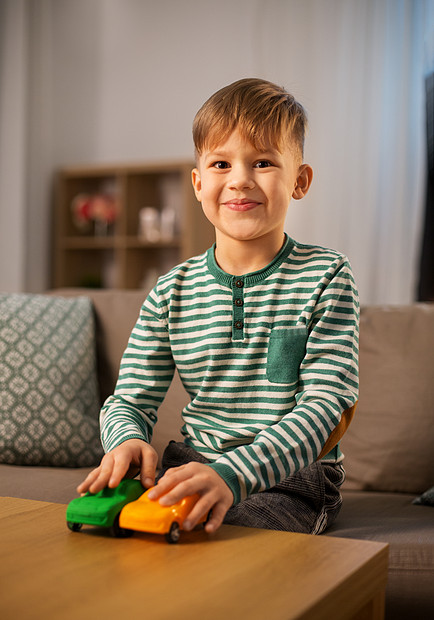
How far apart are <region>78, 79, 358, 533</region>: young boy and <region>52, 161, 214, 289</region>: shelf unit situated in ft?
10.5

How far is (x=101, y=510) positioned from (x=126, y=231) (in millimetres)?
3908

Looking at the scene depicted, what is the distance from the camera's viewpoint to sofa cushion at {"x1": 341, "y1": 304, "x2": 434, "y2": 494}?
1444 mm

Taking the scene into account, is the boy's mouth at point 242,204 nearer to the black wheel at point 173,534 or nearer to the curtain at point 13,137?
the black wheel at point 173,534

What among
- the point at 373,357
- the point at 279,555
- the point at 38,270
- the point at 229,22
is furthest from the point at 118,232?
the point at 279,555

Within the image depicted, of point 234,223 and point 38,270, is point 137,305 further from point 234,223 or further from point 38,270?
point 38,270

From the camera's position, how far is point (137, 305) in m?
1.76

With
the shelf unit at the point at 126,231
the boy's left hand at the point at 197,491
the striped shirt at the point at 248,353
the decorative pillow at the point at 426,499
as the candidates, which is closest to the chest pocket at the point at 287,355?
the striped shirt at the point at 248,353

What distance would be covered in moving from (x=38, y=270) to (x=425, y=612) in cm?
407

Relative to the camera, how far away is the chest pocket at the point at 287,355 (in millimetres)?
1023

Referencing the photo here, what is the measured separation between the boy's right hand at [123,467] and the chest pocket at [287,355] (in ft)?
0.73

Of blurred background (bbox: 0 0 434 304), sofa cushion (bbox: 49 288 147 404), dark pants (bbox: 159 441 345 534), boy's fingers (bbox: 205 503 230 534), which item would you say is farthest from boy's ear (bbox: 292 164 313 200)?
blurred background (bbox: 0 0 434 304)

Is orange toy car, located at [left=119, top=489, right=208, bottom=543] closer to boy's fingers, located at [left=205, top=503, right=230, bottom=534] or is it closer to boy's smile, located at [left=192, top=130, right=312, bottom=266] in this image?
boy's fingers, located at [left=205, top=503, right=230, bottom=534]

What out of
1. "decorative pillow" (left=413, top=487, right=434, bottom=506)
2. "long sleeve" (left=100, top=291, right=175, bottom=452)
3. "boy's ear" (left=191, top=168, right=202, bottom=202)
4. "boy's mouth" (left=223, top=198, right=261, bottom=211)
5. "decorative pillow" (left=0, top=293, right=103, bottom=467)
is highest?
"boy's ear" (left=191, top=168, right=202, bottom=202)

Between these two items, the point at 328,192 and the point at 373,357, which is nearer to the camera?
the point at 373,357
